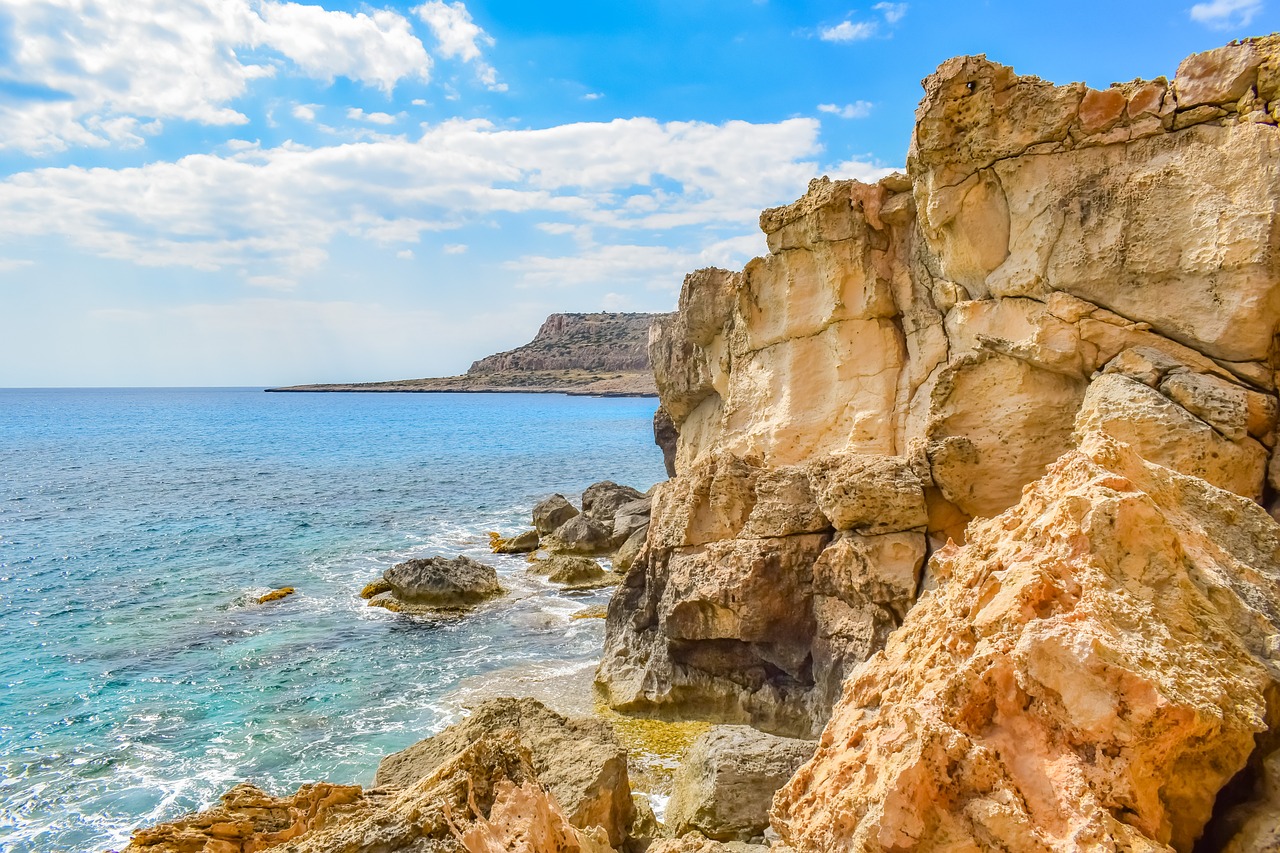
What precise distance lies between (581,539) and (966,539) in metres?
20.4

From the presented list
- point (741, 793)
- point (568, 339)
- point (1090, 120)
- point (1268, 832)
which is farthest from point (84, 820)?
point (568, 339)

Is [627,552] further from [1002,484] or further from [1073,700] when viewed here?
[1073,700]

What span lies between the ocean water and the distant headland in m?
101

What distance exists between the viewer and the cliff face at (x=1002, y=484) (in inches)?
147

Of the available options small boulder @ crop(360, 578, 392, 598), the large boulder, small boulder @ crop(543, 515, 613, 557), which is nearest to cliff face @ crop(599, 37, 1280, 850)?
the large boulder

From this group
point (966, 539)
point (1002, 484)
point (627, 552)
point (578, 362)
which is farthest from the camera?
point (578, 362)

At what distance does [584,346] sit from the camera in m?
171

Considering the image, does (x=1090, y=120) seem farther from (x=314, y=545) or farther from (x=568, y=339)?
(x=568, y=339)

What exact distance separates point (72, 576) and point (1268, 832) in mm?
28332

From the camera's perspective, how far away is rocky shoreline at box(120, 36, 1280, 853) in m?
3.75

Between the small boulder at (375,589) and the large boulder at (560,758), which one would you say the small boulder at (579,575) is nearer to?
the small boulder at (375,589)

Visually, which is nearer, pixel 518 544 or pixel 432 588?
pixel 432 588

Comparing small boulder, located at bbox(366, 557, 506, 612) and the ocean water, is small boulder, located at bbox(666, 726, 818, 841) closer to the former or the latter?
the ocean water

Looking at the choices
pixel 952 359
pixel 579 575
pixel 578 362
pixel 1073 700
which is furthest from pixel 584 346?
pixel 1073 700
